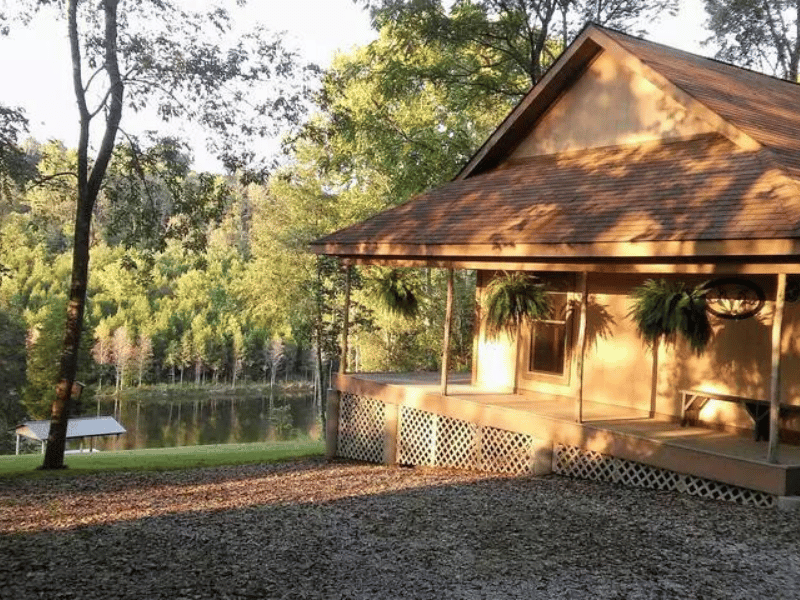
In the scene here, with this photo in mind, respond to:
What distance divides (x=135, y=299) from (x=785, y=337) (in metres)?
86.2

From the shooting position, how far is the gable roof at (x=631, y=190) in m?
8.87

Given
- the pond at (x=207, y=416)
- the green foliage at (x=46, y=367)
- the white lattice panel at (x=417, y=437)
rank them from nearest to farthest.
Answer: the white lattice panel at (x=417, y=437), the green foliage at (x=46, y=367), the pond at (x=207, y=416)

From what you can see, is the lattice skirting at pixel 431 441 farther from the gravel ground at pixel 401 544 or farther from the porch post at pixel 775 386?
the porch post at pixel 775 386

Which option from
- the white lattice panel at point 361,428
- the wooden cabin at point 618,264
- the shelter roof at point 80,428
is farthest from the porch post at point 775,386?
the shelter roof at point 80,428

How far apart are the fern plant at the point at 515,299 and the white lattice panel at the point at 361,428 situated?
9.90 feet

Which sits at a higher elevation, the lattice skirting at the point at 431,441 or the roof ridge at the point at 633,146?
the roof ridge at the point at 633,146

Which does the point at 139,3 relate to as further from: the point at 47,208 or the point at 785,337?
the point at 785,337

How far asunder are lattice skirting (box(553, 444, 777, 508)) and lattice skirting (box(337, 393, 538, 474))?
1.91 feet

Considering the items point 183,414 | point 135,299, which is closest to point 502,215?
point 183,414

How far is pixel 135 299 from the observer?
88188mm

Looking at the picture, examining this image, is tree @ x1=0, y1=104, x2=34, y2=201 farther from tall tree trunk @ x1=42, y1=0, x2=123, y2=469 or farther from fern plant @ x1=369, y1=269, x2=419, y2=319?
fern plant @ x1=369, y1=269, x2=419, y2=319

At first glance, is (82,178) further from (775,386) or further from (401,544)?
(775,386)

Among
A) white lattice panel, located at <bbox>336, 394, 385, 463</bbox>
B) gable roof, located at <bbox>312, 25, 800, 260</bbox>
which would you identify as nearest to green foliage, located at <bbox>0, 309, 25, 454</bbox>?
white lattice panel, located at <bbox>336, 394, 385, 463</bbox>

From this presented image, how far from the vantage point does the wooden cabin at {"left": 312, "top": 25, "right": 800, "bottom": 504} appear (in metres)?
8.97
